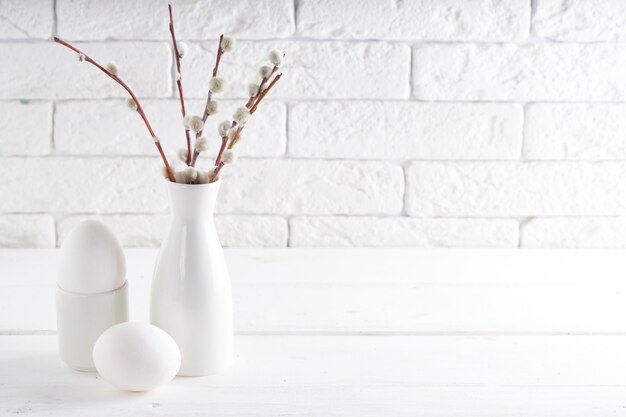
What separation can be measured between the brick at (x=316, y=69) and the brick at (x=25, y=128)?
0.23 meters

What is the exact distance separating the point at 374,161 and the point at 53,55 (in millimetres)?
523

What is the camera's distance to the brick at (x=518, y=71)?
128cm

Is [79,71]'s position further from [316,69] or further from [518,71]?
[518,71]

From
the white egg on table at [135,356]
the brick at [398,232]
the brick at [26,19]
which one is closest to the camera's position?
the white egg on table at [135,356]

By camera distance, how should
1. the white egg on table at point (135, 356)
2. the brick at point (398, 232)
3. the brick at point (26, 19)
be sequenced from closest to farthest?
the white egg on table at point (135, 356)
the brick at point (26, 19)
the brick at point (398, 232)

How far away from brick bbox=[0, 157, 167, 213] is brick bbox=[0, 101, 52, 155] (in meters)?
0.02

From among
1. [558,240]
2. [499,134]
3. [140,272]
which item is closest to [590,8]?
[499,134]

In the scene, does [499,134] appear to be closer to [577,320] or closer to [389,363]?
[577,320]

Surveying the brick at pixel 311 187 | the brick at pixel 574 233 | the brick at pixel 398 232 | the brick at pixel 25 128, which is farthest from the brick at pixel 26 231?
the brick at pixel 574 233

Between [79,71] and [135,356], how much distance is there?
63 cm

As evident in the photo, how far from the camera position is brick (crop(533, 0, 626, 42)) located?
1269 millimetres

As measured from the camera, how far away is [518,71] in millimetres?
1289

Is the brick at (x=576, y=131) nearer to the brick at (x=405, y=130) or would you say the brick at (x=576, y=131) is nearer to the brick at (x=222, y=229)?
the brick at (x=405, y=130)

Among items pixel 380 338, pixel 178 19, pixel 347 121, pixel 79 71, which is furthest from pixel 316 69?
pixel 380 338
